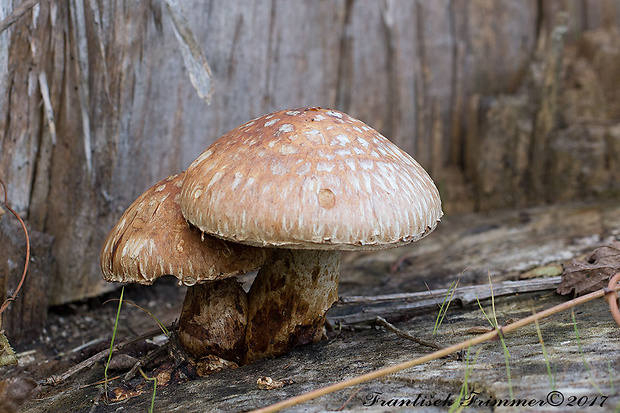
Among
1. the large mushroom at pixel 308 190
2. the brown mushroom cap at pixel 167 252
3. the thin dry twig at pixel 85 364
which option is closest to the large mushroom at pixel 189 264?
the brown mushroom cap at pixel 167 252

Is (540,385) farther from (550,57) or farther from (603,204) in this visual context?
(550,57)

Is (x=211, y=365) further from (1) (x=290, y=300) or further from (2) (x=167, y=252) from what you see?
(2) (x=167, y=252)

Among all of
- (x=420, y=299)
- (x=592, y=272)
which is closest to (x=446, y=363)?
(x=420, y=299)

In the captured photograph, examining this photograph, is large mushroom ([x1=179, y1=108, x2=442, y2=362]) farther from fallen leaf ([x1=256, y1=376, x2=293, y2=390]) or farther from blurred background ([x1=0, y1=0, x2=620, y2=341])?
blurred background ([x1=0, y1=0, x2=620, y2=341])

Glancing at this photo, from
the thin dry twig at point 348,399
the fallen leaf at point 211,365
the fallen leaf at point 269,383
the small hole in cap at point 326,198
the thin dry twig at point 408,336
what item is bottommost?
the fallen leaf at point 211,365

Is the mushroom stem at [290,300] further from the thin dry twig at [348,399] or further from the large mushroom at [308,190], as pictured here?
the thin dry twig at [348,399]

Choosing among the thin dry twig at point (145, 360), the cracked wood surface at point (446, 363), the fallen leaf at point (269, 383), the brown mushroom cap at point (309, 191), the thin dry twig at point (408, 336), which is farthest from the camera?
the thin dry twig at point (145, 360)
